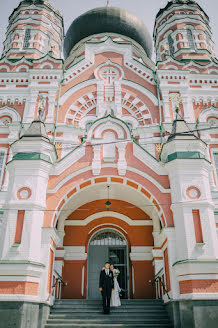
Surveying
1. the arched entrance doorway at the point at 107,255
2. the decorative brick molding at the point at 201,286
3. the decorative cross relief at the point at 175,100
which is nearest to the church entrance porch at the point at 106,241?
the arched entrance doorway at the point at 107,255

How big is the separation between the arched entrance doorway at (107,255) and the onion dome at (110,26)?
13348mm

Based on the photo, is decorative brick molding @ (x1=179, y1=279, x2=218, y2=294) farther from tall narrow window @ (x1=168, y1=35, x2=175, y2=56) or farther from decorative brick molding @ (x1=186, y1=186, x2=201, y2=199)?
tall narrow window @ (x1=168, y1=35, x2=175, y2=56)

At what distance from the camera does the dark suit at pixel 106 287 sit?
30.1ft

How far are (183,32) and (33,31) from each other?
8730 millimetres

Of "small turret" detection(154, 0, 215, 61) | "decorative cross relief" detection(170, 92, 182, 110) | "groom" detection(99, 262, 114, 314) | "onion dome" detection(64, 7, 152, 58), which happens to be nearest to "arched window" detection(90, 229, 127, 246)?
"groom" detection(99, 262, 114, 314)

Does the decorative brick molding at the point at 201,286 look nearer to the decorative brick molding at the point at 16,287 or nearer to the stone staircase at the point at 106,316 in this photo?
the stone staircase at the point at 106,316

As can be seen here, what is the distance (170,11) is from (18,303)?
18570 mm

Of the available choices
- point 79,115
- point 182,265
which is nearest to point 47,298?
point 182,265

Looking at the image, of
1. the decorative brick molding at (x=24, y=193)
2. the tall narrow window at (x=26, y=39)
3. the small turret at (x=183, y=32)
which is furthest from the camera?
the tall narrow window at (x=26, y=39)

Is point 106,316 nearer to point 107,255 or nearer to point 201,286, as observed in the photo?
point 201,286

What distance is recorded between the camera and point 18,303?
8.28 metres

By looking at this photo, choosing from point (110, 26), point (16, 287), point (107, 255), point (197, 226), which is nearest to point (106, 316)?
point (16, 287)

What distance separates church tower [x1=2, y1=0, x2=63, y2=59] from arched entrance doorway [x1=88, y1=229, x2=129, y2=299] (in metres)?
10.3

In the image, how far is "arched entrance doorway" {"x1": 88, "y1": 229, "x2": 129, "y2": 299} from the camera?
12.6m
